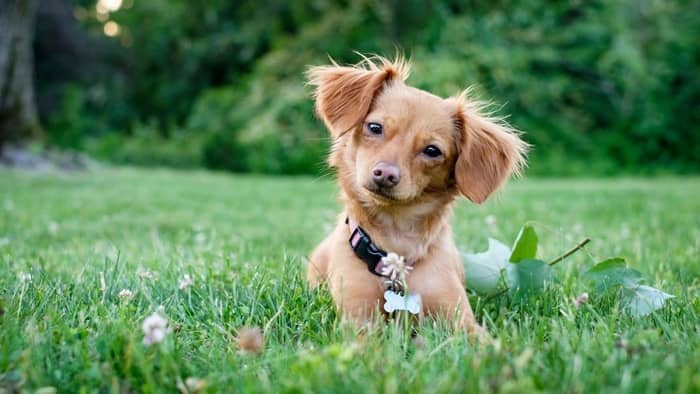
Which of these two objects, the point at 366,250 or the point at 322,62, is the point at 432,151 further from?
the point at 322,62

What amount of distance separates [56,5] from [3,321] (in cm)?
2014

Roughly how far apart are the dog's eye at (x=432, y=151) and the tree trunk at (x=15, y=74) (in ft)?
34.6

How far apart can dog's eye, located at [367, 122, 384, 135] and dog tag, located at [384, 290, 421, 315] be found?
0.72 meters

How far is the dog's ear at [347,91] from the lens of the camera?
9.34 ft

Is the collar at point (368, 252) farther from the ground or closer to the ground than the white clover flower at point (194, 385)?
farther from the ground

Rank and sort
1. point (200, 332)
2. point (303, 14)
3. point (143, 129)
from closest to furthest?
1. point (200, 332)
2. point (303, 14)
3. point (143, 129)

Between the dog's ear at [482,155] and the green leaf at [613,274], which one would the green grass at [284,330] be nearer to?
the green leaf at [613,274]

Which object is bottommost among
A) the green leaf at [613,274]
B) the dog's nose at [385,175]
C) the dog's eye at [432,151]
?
the green leaf at [613,274]

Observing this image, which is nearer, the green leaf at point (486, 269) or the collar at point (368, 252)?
the collar at point (368, 252)

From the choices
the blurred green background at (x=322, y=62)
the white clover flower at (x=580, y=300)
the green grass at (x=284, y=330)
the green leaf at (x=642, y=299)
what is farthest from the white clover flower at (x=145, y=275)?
the blurred green background at (x=322, y=62)

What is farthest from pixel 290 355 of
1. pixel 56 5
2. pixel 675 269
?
pixel 56 5

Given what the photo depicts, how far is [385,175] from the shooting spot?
8.23ft

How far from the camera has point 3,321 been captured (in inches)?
74.5

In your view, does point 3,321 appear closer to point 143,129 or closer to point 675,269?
point 675,269
